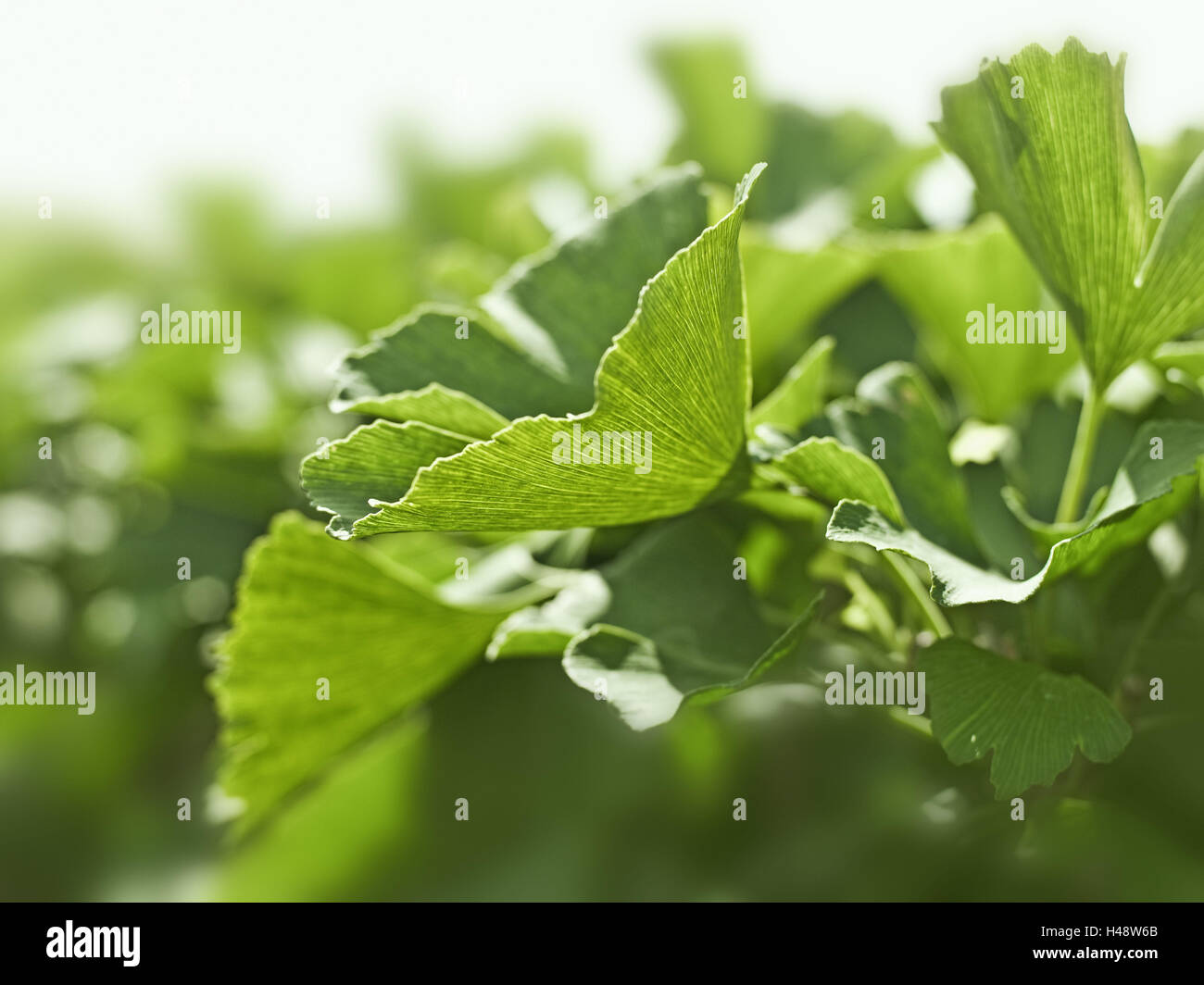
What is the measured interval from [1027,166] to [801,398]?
0.25ft

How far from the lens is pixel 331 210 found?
1.90 ft

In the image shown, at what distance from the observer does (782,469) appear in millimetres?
242

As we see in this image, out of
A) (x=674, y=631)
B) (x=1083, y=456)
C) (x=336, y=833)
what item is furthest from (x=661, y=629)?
(x=336, y=833)

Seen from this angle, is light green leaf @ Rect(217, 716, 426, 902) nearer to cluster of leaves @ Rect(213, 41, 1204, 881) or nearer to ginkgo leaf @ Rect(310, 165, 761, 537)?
cluster of leaves @ Rect(213, 41, 1204, 881)

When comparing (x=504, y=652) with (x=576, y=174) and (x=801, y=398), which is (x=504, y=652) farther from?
(x=576, y=174)

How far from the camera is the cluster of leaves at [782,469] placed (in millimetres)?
223

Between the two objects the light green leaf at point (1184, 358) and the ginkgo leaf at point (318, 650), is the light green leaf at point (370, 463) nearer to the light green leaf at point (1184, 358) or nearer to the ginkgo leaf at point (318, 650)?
the ginkgo leaf at point (318, 650)

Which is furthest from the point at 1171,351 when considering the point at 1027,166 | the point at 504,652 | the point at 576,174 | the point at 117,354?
the point at 117,354

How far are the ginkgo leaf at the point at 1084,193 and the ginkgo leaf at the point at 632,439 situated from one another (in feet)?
0.23

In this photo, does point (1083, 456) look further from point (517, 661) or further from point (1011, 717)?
point (517, 661)

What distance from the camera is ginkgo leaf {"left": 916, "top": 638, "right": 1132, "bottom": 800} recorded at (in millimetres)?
222

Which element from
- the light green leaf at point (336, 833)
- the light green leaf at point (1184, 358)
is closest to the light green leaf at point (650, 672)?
the light green leaf at point (1184, 358)
